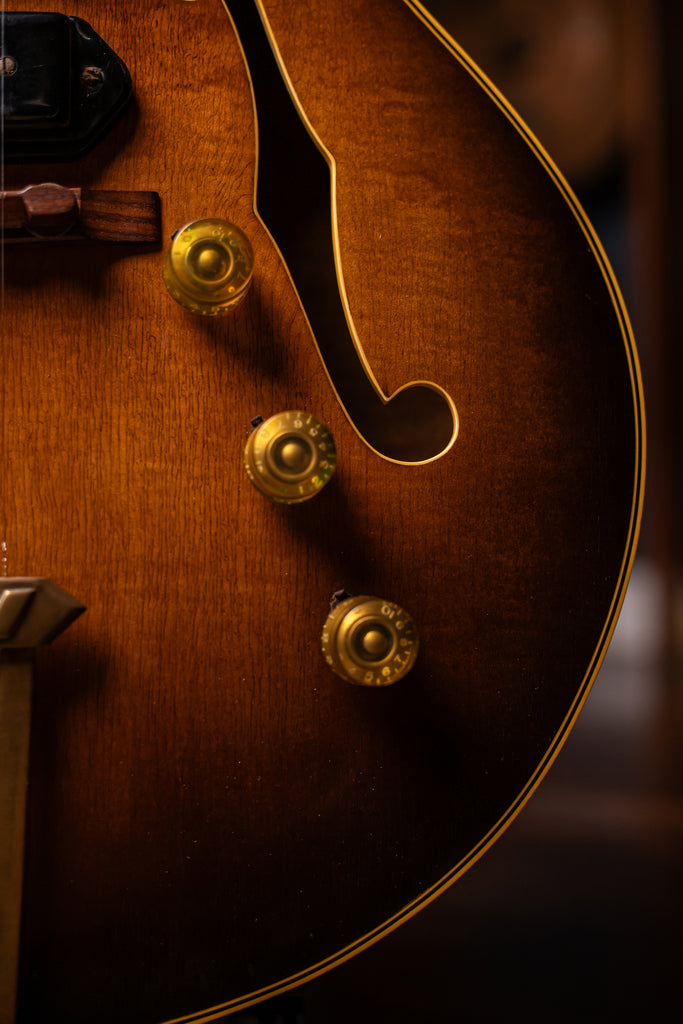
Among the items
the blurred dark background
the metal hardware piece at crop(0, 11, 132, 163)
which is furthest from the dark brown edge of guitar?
the blurred dark background

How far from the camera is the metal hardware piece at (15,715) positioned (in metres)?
0.38

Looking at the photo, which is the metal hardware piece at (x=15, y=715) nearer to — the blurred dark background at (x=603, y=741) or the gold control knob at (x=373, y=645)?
the gold control knob at (x=373, y=645)

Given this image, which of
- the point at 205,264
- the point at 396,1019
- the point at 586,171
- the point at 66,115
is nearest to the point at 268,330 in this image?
the point at 205,264

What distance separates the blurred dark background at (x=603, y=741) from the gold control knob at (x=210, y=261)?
0.44 metres

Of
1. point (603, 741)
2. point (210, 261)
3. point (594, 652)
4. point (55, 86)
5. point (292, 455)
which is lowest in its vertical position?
point (603, 741)

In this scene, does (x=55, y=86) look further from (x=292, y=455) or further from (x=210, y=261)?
(x=292, y=455)

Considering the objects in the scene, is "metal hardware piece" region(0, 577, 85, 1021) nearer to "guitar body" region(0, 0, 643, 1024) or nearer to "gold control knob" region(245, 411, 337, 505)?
"guitar body" region(0, 0, 643, 1024)

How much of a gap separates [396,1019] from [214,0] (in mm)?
796

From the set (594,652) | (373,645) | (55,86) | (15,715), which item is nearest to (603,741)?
(594,652)

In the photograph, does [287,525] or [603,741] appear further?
[603,741]

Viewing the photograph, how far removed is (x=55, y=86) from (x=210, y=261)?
0.15m

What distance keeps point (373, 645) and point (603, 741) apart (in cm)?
44

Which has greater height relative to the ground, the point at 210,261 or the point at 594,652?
the point at 210,261

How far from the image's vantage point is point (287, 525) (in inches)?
16.8
